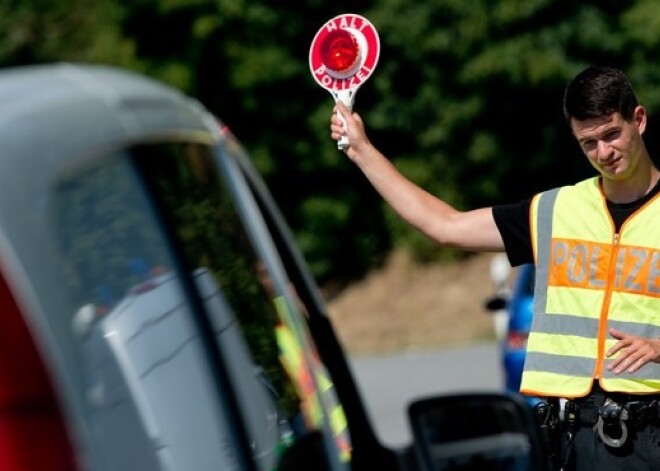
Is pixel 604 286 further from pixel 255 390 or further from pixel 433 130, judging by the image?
pixel 433 130

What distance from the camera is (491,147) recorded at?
25.4 metres

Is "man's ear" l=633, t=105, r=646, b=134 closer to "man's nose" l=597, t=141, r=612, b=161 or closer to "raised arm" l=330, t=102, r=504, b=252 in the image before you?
"man's nose" l=597, t=141, r=612, b=161

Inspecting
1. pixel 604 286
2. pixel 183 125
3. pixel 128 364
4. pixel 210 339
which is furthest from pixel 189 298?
pixel 604 286

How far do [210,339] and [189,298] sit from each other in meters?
0.07

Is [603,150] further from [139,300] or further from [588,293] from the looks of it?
[139,300]

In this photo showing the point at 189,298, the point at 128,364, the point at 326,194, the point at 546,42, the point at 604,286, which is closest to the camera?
the point at 128,364

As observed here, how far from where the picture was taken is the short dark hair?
5070 mm

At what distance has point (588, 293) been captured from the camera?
5.02 m

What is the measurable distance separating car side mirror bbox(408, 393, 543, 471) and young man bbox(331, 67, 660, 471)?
0.19 meters

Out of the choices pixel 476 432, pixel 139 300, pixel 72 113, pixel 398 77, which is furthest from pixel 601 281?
pixel 398 77

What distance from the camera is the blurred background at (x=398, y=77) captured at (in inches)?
968

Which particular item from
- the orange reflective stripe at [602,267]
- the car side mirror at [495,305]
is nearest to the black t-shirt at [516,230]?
the orange reflective stripe at [602,267]

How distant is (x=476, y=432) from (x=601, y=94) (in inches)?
40.1

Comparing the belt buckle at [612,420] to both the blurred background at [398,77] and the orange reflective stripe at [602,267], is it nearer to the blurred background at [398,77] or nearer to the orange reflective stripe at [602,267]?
the orange reflective stripe at [602,267]
